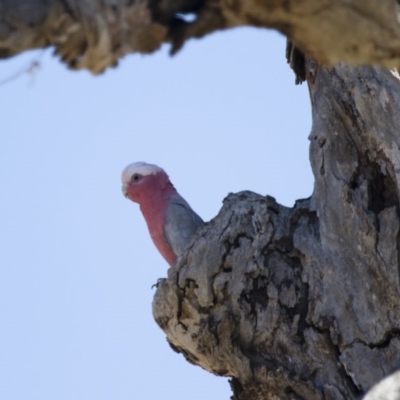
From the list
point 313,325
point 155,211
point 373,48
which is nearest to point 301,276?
point 313,325

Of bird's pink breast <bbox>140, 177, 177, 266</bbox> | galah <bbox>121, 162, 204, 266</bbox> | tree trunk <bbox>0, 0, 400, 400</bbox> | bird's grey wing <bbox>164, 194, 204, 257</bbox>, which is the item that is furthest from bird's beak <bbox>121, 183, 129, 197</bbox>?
tree trunk <bbox>0, 0, 400, 400</bbox>

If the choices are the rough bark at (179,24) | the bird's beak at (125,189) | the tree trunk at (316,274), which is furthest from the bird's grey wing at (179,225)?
the rough bark at (179,24)

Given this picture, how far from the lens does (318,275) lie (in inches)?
218

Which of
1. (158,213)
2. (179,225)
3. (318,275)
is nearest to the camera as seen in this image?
(318,275)

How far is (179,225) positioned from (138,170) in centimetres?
75

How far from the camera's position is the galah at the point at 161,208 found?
23.5ft

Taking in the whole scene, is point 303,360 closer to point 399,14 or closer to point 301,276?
point 301,276

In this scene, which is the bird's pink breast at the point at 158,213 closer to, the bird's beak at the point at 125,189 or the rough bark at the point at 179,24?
the bird's beak at the point at 125,189

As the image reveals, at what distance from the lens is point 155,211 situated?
24.6 ft

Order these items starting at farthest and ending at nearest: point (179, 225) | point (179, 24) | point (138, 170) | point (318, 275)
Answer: point (138, 170), point (179, 225), point (318, 275), point (179, 24)

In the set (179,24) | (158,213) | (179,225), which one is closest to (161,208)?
(158,213)

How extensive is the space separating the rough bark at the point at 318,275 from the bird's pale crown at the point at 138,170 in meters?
1.92

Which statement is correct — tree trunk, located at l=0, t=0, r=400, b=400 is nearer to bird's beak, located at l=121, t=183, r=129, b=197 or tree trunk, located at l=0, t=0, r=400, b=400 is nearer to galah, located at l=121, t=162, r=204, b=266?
galah, located at l=121, t=162, r=204, b=266

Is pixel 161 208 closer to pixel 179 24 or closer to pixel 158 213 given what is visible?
pixel 158 213
